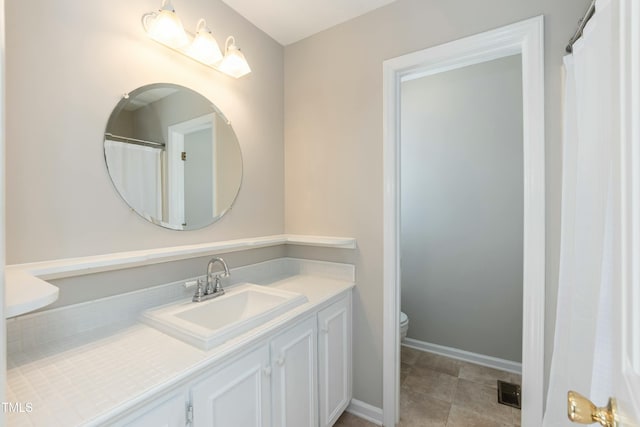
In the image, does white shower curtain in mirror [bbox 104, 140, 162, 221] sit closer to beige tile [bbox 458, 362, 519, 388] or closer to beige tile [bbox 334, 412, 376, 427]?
beige tile [bbox 334, 412, 376, 427]

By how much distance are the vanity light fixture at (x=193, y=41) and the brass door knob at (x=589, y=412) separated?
1.79 metres

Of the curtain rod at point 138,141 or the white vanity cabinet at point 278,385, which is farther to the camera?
the curtain rod at point 138,141

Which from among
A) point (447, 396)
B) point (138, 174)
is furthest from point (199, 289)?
point (447, 396)

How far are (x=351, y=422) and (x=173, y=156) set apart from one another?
187cm

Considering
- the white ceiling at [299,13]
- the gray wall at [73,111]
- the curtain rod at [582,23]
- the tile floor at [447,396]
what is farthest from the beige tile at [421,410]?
the white ceiling at [299,13]

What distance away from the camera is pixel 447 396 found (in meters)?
1.97

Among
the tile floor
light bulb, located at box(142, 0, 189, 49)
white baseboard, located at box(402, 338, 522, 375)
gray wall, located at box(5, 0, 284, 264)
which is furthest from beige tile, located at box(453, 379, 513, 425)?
light bulb, located at box(142, 0, 189, 49)

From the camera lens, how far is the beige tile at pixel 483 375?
2.13 metres

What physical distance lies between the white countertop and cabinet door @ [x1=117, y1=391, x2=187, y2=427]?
0.05m

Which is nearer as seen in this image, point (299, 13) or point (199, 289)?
point (199, 289)

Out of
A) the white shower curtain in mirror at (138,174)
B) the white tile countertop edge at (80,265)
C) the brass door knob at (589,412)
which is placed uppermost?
the white shower curtain in mirror at (138,174)

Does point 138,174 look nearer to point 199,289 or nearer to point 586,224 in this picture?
point 199,289

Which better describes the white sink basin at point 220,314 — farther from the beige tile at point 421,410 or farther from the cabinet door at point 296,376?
the beige tile at point 421,410

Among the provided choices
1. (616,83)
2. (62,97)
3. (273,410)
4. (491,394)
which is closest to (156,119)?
(62,97)
